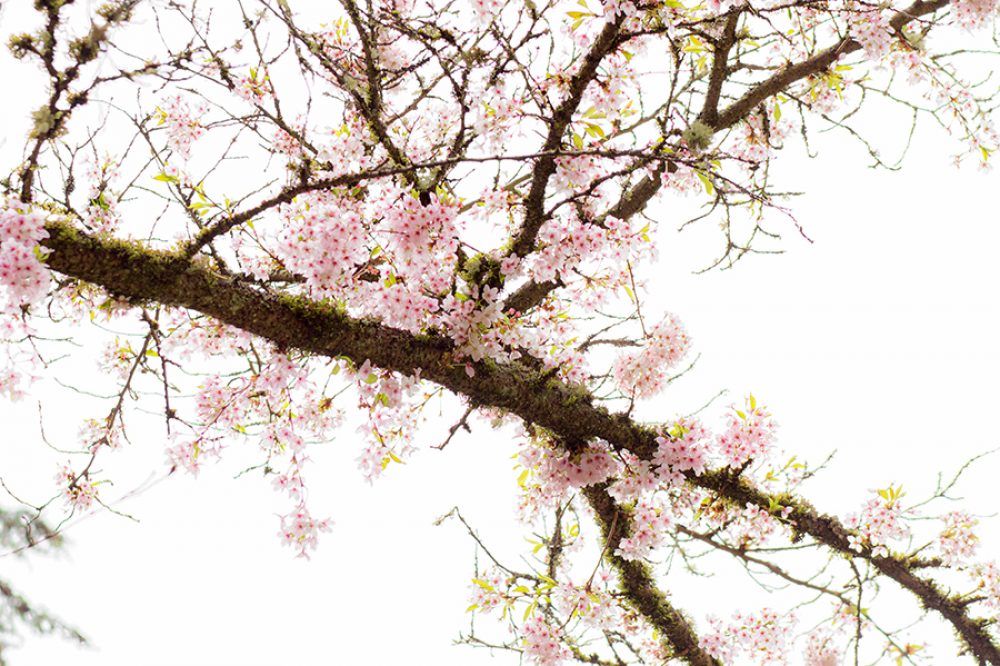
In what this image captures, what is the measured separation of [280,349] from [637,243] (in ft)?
4.00

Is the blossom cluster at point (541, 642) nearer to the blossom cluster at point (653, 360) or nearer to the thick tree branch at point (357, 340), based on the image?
the thick tree branch at point (357, 340)


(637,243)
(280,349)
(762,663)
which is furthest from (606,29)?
(762,663)

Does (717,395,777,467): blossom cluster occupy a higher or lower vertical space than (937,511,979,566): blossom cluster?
lower

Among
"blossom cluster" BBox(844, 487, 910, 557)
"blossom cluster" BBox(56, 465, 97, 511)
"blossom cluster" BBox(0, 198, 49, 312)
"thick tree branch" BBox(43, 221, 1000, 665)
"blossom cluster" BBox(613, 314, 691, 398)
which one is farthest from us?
"blossom cluster" BBox(844, 487, 910, 557)

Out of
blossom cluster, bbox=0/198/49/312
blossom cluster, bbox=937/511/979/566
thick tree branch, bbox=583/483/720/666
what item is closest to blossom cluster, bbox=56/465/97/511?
blossom cluster, bbox=0/198/49/312

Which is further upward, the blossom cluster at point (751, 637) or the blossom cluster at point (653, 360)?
the blossom cluster at point (653, 360)

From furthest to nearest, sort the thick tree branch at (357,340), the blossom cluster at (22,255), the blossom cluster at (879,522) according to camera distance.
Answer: the blossom cluster at (879,522) → the thick tree branch at (357,340) → the blossom cluster at (22,255)

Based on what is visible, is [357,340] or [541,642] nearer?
[357,340]

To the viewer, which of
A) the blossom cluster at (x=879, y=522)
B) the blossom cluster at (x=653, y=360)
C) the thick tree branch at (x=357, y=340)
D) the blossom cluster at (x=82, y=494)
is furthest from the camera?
the blossom cluster at (x=879, y=522)

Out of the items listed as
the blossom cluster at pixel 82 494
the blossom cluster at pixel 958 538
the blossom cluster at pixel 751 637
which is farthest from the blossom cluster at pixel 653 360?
the blossom cluster at pixel 82 494

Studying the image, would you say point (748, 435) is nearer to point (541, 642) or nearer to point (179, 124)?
point (541, 642)

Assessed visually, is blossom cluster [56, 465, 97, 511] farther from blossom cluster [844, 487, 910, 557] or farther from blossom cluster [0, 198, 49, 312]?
blossom cluster [844, 487, 910, 557]

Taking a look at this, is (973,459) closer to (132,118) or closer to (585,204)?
(585,204)

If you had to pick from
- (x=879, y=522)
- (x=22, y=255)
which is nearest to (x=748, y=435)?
(x=879, y=522)
